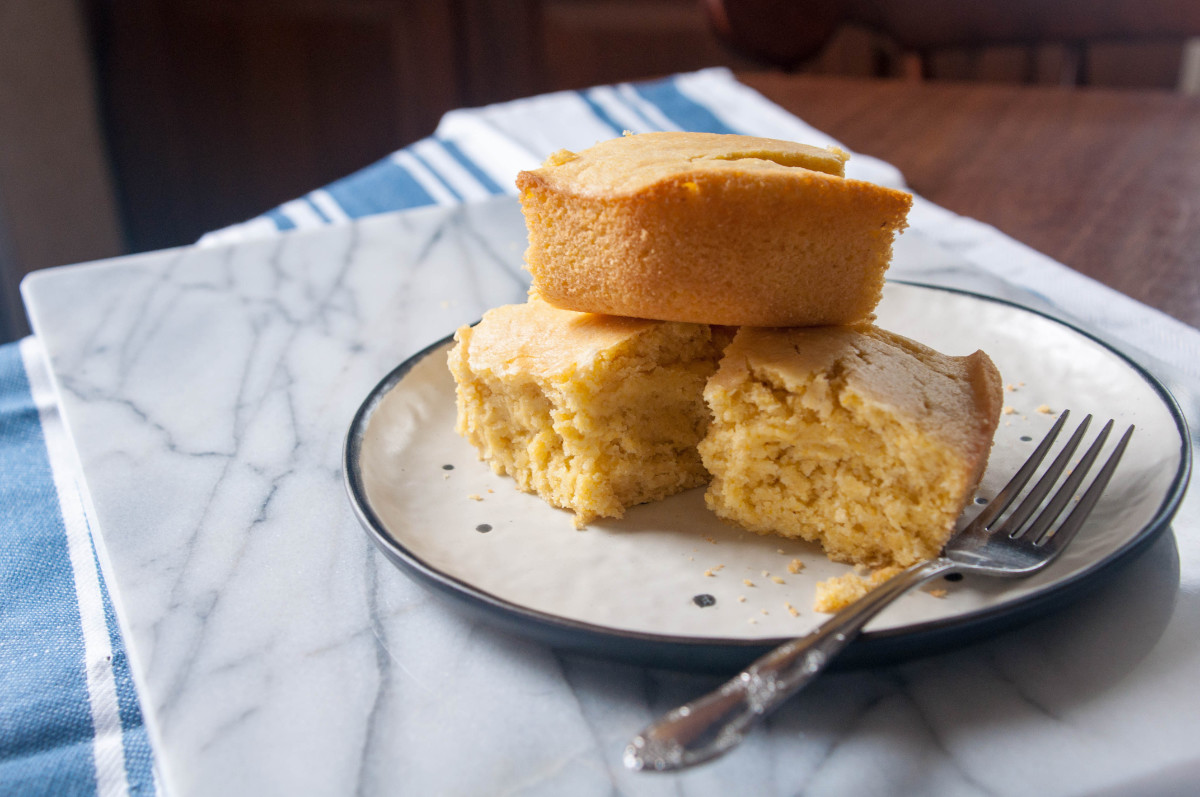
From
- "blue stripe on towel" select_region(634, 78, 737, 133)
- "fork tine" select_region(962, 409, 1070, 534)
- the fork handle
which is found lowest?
"fork tine" select_region(962, 409, 1070, 534)

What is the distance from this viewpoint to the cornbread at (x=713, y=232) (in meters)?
1.18

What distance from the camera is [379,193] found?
2.67 metres

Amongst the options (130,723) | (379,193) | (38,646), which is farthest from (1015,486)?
(379,193)

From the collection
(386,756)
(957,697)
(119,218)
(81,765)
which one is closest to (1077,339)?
(957,697)

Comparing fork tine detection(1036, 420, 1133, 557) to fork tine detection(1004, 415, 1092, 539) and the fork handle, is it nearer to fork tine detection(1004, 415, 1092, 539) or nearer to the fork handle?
fork tine detection(1004, 415, 1092, 539)

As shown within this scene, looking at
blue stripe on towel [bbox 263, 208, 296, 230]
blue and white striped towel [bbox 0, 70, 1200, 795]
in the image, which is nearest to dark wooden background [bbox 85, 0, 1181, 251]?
blue and white striped towel [bbox 0, 70, 1200, 795]

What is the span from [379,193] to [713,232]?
5.56ft

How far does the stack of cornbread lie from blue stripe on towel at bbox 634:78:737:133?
5.21 feet

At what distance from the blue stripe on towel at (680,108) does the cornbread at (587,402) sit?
166cm

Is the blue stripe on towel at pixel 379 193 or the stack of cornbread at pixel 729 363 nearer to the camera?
the stack of cornbread at pixel 729 363

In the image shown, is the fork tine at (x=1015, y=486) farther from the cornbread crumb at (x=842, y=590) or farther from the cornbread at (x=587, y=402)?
the cornbread at (x=587, y=402)

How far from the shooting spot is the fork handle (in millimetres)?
788

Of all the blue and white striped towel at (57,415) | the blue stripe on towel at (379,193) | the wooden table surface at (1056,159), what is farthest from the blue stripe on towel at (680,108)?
the blue stripe on towel at (379,193)

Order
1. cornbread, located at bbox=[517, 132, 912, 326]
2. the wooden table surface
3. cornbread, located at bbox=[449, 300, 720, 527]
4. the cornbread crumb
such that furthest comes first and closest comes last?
1. the wooden table surface
2. cornbread, located at bbox=[449, 300, 720, 527]
3. cornbread, located at bbox=[517, 132, 912, 326]
4. the cornbread crumb
